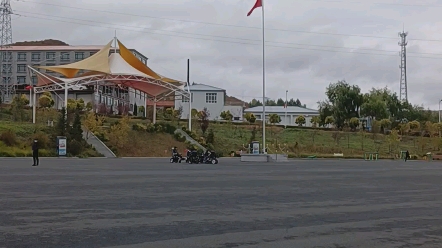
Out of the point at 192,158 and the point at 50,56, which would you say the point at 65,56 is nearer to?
the point at 50,56

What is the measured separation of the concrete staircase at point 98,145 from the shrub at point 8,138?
7457 mm

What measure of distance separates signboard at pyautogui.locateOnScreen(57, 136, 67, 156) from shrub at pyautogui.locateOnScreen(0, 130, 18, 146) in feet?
12.2

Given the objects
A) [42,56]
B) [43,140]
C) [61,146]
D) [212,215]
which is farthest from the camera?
[42,56]

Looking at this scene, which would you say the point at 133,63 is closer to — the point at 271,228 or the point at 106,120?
the point at 106,120

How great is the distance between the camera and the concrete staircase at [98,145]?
4703 cm

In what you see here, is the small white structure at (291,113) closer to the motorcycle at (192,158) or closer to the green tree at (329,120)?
the green tree at (329,120)

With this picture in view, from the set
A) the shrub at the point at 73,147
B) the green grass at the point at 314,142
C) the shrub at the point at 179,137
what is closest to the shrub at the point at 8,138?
the shrub at the point at 73,147

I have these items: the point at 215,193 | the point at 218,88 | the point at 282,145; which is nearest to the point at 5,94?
the point at 218,88

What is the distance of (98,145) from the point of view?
4894 centimetres

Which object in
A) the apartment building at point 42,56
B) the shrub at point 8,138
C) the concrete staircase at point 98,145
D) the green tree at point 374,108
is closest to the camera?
the shrub at point 8,138

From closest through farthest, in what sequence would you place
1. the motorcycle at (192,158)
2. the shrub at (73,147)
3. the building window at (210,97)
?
the motorcycle at (192,158), the shrub at (73,147), the building window at (210,97)

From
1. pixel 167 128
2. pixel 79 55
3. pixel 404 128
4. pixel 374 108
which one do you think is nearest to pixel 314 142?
pixel 167 128

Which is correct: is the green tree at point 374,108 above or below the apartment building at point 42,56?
below

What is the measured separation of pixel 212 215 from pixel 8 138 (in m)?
34.5
